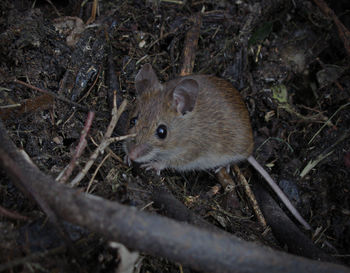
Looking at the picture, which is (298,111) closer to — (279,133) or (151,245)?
(279,133)

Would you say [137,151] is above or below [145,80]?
below

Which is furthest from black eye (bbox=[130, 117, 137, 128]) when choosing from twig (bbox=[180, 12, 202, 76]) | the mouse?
twig (bbox=[180, 12, 202, 76])

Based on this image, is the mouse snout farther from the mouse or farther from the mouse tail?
the mouse tail

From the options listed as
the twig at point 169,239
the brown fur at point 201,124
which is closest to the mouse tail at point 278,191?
the brown fur at point 201,124

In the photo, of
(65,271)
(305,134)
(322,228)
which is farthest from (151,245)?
(305,134)

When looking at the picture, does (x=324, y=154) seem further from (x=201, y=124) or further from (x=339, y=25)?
(x=339, y=25)

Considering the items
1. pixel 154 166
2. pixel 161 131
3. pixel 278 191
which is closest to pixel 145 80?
pixel 161 131
